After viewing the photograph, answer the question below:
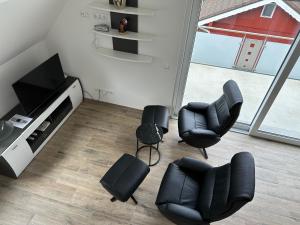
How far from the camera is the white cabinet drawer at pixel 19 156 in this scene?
2459 mm

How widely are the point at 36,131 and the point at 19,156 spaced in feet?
1.53

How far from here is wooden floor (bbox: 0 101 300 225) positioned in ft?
7.88

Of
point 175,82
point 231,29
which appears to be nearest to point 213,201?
point 175,82

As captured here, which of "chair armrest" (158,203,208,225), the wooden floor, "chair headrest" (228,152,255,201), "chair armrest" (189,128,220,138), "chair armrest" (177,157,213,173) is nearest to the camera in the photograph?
"chair headrest" (228,152,255,201)

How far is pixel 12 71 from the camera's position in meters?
2.88

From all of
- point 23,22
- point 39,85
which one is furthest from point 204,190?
point 23,22

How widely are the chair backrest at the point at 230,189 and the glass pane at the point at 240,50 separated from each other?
175 cm

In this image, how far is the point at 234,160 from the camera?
1.90 m

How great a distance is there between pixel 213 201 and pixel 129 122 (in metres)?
1.95

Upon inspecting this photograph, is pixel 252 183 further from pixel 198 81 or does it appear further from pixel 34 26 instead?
pixel 34 26

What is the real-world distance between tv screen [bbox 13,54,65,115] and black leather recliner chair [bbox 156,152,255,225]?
6.67 feet

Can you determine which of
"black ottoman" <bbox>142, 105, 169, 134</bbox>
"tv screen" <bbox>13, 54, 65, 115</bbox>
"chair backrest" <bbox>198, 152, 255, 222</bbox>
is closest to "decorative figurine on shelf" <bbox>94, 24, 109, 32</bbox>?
"tv screen" <bbox>13, 54, 65, 115</bbox>

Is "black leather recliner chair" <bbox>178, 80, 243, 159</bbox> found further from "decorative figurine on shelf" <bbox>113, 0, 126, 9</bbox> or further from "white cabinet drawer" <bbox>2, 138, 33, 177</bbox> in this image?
"white cabinet drawer" <bbox>2, 138, 33, 177</bbox>

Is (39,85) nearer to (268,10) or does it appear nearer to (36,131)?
(36,131)
